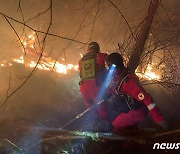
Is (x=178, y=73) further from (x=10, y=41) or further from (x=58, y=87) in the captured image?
(x=10, y=41)

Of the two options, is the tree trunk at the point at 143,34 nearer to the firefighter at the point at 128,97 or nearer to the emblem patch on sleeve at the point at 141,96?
the firefighter at the point at 128,97

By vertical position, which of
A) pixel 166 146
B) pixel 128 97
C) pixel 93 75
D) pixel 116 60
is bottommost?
pixel 166 146

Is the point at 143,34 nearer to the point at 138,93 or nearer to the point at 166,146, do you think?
the point at 138,93

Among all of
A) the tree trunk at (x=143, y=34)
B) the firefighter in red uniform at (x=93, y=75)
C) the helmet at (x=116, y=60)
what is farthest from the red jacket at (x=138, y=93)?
the tree trunk at (x=143, y=34)

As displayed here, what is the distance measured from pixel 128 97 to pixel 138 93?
312mm

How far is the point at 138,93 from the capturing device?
14.5 ft

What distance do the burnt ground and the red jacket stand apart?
0.28 metres

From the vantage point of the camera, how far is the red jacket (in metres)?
4.18

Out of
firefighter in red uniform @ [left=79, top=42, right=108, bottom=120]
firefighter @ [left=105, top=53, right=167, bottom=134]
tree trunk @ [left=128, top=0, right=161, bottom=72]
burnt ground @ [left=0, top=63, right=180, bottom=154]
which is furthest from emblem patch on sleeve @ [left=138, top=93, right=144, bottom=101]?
tree trunk @ [left=128, top=0, right=161, bottom=72]

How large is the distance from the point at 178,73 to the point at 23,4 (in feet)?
30.8

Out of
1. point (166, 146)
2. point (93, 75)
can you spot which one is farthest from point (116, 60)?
point (166, 146)

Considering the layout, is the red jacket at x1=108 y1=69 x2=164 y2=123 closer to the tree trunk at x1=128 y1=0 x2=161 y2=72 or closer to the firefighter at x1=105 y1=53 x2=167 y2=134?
the firefighter at x1=105 y1=53 x2=167 y2=134

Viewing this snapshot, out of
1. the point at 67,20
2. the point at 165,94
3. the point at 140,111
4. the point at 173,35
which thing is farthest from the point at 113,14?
the point at 140,111

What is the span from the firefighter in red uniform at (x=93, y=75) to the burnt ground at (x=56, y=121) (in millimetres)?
379
